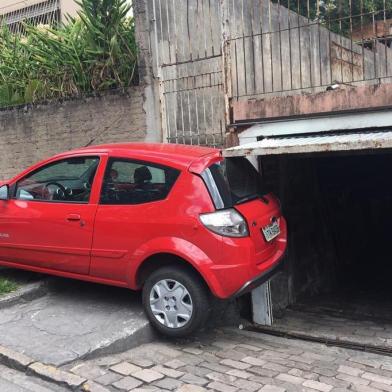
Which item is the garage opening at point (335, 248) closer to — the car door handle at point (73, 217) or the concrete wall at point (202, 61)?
the concrete wall at point (202, 61)

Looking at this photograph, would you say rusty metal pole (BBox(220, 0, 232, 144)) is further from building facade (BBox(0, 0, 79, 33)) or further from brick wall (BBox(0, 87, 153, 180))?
building facade (BBox(0, 0, 79, 33))

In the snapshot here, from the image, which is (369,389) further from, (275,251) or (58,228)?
(58,228)

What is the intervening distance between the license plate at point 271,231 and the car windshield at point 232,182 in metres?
0.31

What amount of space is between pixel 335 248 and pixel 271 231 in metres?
3.97

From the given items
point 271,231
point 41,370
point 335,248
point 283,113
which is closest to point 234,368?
point 271,231

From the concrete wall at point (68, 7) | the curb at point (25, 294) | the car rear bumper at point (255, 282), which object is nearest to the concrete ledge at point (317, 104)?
the car rear bumper at point (255, 282)

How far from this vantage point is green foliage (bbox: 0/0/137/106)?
26.2 ft

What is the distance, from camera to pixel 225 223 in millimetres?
4270

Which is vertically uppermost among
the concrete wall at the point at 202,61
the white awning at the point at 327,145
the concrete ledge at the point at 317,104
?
the concrete wall at the point at 202,61

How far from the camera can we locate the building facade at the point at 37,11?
12422 millimetres

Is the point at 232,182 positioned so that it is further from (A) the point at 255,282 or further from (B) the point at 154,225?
(A) the point at 255,282

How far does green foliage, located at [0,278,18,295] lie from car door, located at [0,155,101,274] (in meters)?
0.23

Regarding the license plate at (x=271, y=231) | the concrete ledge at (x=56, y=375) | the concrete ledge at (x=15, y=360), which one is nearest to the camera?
the concrete ledge at (x=56, y=375)

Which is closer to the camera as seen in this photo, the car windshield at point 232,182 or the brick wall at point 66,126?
the car windshield at point 232,182
